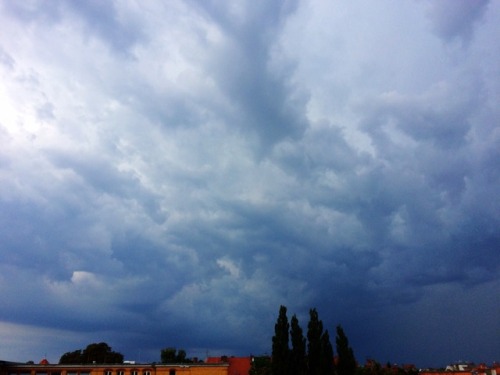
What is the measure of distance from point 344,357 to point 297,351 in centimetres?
867

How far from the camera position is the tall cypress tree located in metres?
80.1

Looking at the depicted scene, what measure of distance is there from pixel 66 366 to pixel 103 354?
164 ft

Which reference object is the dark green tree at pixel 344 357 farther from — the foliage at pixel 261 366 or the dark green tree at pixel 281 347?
the foliage at pixel 261 366

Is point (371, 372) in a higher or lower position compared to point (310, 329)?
lower

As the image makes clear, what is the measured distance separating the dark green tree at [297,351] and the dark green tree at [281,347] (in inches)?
35.2

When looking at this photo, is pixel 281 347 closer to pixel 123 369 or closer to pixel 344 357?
pixel 344 357

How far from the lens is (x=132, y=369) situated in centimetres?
9438

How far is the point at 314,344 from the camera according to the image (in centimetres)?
8138

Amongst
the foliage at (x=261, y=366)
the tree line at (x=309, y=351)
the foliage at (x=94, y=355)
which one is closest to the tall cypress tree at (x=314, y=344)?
the tree line at (x=309, y=351)

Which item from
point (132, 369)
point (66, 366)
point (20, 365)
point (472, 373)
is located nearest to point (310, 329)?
point (132, 369)

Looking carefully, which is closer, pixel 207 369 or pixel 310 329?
pixel 310 329

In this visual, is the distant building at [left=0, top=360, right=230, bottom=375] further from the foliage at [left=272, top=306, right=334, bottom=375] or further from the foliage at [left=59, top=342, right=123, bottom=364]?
the foliage at [left=59, top=342, right=123, bottom=364]

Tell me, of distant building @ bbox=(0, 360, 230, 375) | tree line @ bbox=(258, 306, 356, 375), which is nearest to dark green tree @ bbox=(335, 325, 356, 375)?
tree line @ bbox=(258, 306, 356, 375)

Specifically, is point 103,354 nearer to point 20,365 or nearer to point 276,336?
point 20,365
